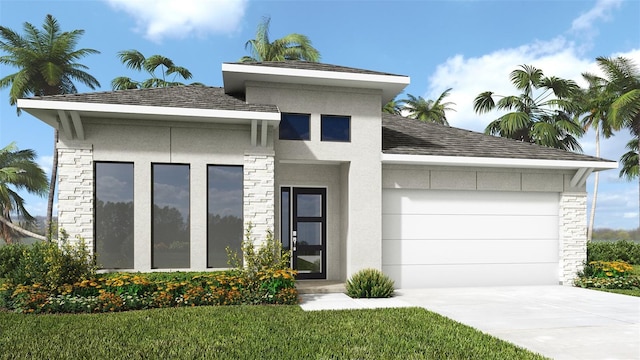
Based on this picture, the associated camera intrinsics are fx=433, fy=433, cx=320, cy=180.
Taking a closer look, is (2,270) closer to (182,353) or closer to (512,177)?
(182,353)

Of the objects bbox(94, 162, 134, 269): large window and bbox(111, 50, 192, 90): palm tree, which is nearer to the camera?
bbox(94, 162, 134, 269): large window

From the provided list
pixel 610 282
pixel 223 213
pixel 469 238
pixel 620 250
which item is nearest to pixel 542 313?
pixel 469 238

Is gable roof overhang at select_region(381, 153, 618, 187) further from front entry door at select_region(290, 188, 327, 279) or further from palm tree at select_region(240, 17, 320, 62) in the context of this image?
palm tree at select_region(240, 17, 320, 62)

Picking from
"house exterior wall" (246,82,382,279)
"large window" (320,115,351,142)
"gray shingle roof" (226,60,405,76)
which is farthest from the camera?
"large window" (320,115,351,142)

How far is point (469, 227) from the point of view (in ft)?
43.2

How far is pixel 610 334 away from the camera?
7445mm

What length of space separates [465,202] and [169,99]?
8.94m

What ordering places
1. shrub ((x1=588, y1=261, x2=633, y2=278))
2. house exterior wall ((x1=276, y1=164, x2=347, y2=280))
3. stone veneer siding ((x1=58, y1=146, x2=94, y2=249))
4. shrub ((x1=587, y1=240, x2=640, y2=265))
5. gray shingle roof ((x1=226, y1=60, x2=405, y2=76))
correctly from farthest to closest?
shrub ((x1=587, y1=240, x2=640, y2=265)) → shrub ((x1=588, y1=261, x2=633, y2=278)) → house exterior wall ((x1=276, y1=164, x2=347, y2=280)) → gray shingle roof ((x1=226, y1=60, x2=405, y2=76)) → stone veneer siding ((x1=58, y1=146, x2=94, y2=249))

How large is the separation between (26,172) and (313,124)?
2220 centimetres

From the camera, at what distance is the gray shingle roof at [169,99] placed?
1020 cm

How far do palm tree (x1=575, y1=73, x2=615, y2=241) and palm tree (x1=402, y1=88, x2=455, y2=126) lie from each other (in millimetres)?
9728

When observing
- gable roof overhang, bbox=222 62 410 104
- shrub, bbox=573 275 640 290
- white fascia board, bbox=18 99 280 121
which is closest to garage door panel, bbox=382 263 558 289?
shrub, bbox=573 275 640 290

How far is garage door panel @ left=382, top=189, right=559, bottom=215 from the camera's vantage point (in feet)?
41.6

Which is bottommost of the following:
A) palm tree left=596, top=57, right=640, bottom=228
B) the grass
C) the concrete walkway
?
the concrete walkway
